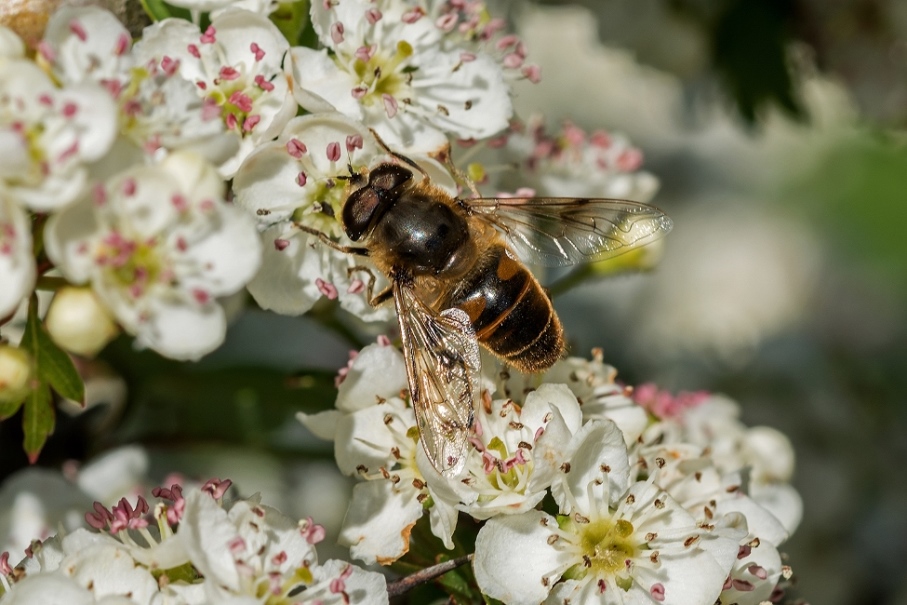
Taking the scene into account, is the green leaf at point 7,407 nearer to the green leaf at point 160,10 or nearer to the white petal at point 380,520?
the white petal at point 380,520

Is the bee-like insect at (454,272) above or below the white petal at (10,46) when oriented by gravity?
below

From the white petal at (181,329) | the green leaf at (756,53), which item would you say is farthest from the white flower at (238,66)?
the green leaf at (756,53)

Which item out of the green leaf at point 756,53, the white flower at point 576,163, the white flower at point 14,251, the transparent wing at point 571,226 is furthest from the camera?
the green leaf at point 756,53

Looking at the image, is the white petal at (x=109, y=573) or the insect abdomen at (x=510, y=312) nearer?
the white petal at (x=109, y=573)

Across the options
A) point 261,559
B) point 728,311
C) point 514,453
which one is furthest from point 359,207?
point 728,311

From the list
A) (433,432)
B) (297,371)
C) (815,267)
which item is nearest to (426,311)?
(433,432)

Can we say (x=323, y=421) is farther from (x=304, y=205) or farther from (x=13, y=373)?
(x=13, y=373)

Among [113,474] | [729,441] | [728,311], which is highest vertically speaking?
[729,441]
